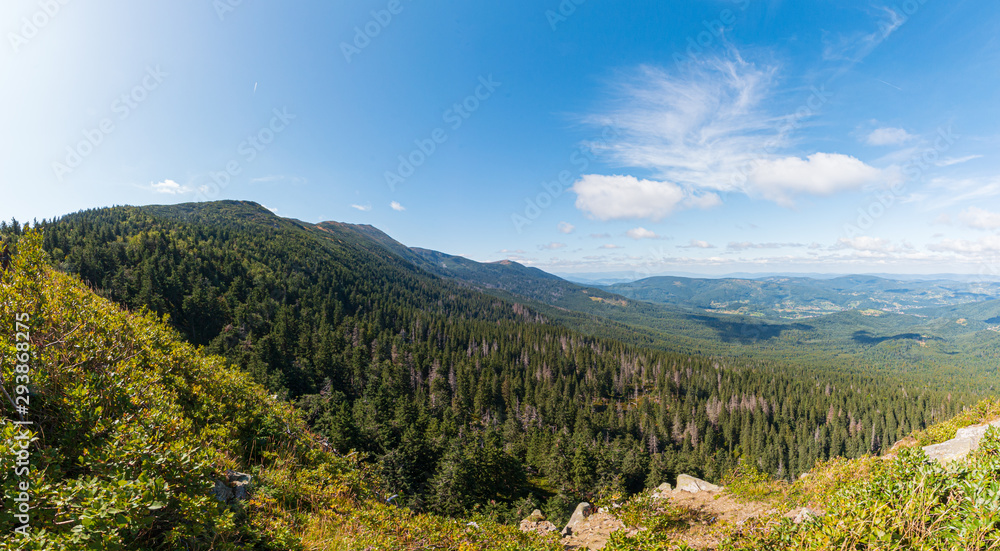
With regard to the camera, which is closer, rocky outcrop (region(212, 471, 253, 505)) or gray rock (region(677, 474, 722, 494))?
rocky outcrop (region(212, 471, 253, 505))

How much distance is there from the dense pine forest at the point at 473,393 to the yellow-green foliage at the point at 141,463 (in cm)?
3151

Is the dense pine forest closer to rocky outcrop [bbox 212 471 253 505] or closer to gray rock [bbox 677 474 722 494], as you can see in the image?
gray rock [bbox 677 474 722 494]

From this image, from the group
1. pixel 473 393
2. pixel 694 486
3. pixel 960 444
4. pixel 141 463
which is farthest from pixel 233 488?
pixel 473 393

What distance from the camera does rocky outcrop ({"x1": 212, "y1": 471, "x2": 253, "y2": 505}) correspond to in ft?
33.0

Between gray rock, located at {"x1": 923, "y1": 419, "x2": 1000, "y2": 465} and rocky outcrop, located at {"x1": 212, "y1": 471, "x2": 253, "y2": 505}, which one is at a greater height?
rocky outcrop, located at {"x1": 212, "y1": 471, "x2": 253, "y2": 505}

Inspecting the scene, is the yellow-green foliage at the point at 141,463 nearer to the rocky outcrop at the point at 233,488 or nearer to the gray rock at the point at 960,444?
the rocky outcrop at the point at 233,488

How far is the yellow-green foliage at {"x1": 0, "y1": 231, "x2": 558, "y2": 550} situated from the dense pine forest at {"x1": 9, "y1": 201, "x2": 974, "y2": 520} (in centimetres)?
3151

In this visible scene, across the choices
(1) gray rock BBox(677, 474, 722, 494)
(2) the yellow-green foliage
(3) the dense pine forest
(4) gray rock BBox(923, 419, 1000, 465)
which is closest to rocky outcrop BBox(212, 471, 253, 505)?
(2) the yellow-green foliage

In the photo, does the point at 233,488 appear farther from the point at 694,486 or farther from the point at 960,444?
the point at 960,444

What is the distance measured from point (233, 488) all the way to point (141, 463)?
199 inches

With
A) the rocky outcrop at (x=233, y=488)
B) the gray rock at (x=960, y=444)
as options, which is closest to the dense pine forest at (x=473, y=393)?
the rocky outcrop at (x=233, y=488)

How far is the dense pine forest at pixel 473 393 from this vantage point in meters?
57.2

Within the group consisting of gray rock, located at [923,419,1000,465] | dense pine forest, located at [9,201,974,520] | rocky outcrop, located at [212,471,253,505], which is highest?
rocky outcrop, located at [212,471,253,505]

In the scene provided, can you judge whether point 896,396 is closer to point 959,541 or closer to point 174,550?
point 959,541
